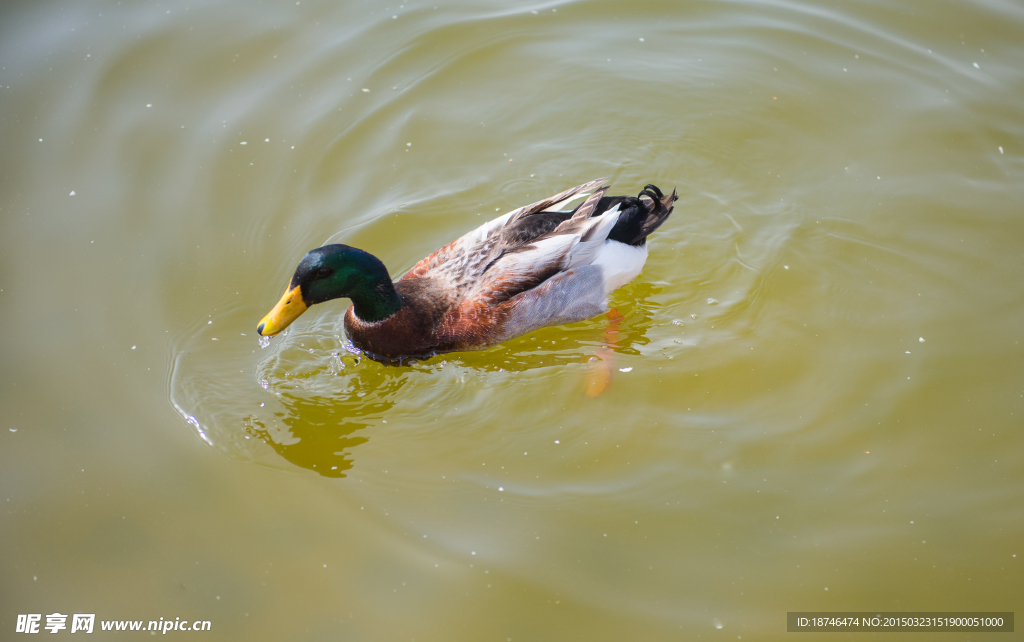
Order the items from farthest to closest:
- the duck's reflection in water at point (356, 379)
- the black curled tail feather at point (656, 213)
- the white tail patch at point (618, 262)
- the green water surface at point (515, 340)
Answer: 1. the black curled tail feather at point (656, 213)
2. the white tail patch at point (618, 262)
3. the duck's reflection in water at point (356, 379)
4. the green water surface at point (515, 340)

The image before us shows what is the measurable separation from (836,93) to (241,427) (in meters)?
5.49

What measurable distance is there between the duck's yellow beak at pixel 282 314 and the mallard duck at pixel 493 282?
11cm

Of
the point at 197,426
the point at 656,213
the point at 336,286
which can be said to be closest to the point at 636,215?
the point at 656,213

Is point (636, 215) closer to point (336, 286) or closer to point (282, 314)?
point (336, 286)

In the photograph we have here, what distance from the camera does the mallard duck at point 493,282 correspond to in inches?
192

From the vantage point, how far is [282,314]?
4.52m

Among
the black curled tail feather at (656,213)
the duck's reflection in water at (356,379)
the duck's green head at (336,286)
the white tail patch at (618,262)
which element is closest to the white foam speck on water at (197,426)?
the duck's reflection in water at (356,379)

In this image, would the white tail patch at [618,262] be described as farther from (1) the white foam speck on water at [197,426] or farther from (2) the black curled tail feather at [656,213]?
(1) the white foam speck on water at [197,426]

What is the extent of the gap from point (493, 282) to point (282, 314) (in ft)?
4.11

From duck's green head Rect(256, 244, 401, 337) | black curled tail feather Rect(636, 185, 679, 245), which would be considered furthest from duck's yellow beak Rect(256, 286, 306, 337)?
black curled tail feather Rect(636, 185, 679, 245)

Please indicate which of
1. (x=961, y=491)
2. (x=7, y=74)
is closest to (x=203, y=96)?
(x=7, y=74)

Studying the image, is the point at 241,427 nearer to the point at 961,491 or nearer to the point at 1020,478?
the point at 961,491

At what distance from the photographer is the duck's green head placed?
452cm

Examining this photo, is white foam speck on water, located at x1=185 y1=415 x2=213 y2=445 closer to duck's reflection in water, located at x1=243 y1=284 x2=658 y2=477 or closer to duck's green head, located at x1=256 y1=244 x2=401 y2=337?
duck's reflection in water, located at x1=243 y1=284 x2=658 y2=477
